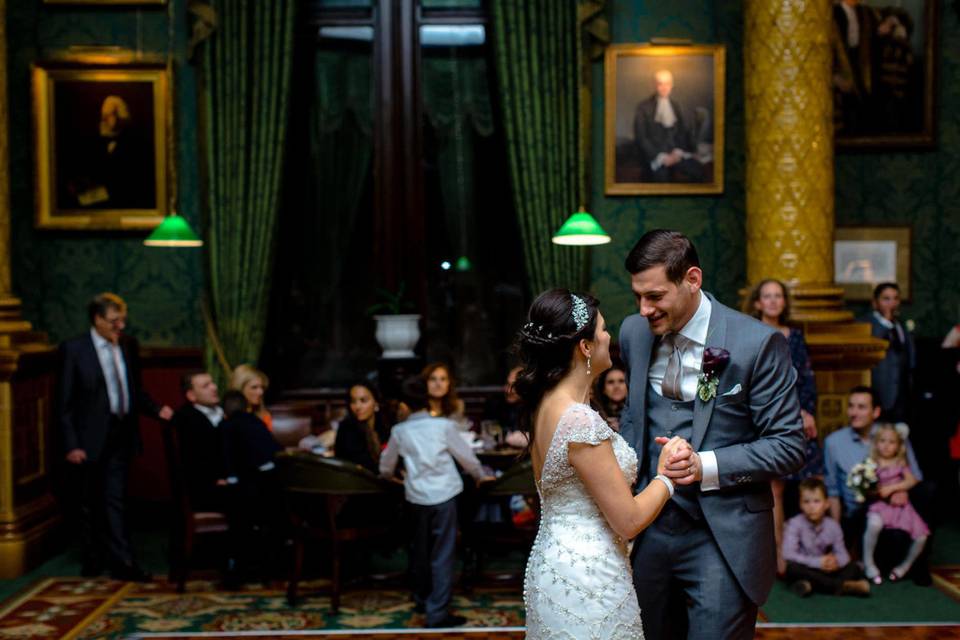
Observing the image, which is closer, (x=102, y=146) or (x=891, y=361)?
(x=891, y=361)

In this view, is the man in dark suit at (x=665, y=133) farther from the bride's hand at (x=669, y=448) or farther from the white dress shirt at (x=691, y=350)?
the bride's hand at (x=669, y=448)

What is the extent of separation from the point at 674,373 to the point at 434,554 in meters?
2.87

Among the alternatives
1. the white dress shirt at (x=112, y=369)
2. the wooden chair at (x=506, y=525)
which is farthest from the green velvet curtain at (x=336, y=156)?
the wooden chair at (x=506, y=525)

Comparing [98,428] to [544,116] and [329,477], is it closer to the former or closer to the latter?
[329,477]

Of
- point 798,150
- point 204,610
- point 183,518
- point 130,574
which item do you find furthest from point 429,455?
point 798,150

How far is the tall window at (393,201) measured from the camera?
28.6 feet

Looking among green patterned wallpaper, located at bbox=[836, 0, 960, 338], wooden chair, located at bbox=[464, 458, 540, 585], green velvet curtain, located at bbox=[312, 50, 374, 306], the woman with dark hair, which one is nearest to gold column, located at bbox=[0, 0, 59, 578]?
green velvet curtain, located at bbox=[312, 50, 374, 306]

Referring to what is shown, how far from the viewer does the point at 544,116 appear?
855 cm

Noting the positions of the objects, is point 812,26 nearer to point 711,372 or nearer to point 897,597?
point 897,597

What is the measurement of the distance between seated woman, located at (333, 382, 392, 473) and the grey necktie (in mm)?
3458

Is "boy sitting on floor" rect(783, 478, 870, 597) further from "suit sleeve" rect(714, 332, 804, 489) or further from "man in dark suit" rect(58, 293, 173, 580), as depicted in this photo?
"man in dark suit" rect(58, 293, 173, 580)

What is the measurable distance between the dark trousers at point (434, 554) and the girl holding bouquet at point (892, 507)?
259 centimetres

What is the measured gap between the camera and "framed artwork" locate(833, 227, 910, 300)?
8.62 metres

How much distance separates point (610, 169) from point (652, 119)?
528 mm
